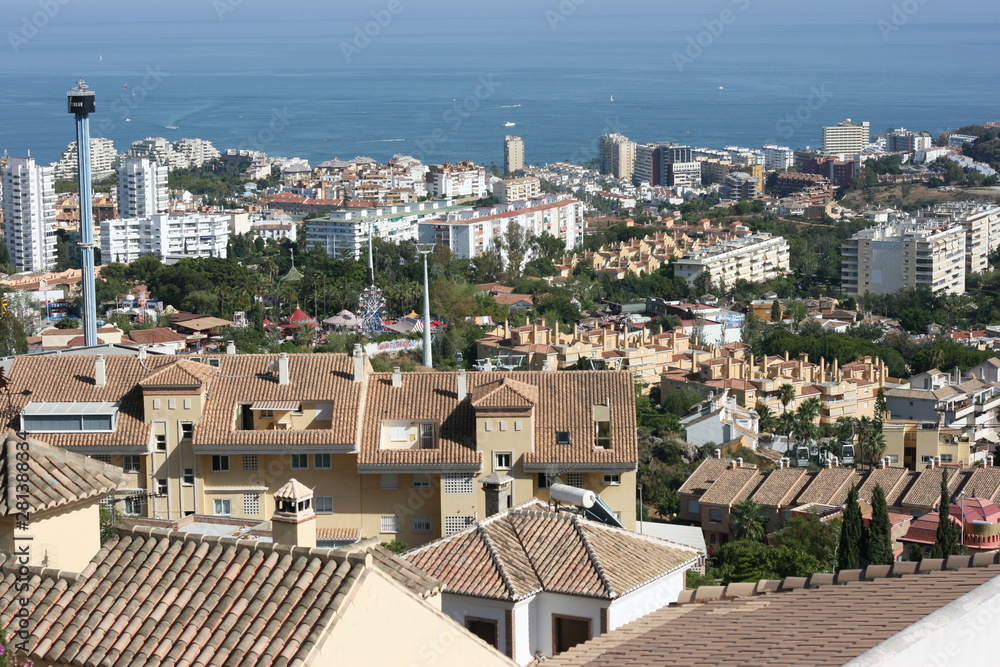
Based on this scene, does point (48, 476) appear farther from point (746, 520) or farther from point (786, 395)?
point (786, 395)

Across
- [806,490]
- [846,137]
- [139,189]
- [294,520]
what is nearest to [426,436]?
[806,490]

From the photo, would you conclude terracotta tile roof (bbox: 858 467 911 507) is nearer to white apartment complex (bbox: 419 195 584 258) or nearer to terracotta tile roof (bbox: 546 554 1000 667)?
terracotta tile roof (bbox: 546 554 1000 667)

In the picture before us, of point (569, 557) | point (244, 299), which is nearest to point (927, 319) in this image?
point (244, 299)

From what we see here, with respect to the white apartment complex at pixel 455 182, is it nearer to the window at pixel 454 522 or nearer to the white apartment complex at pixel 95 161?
the white apartment complex at pixel 95 161

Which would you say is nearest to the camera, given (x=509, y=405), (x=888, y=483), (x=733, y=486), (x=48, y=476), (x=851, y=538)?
(x=48, y=476)

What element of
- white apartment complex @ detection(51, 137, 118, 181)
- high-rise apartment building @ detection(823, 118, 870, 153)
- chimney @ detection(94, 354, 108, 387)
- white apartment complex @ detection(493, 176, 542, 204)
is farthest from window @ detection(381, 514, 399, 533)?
high-rise apartment building @ detection(823, 118, 870, 153)

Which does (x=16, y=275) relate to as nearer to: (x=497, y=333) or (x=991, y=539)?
(x=497, y=333)

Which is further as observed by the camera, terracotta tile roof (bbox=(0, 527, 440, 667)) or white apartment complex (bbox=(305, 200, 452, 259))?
white apartment complex (bbox=(305, 200, 452, 259))
